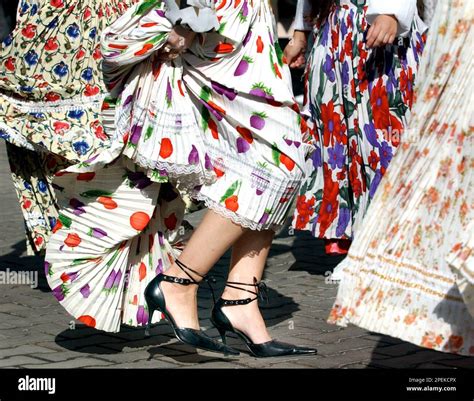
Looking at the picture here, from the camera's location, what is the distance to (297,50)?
6.23m

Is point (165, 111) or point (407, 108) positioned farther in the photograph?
point (407, 108)

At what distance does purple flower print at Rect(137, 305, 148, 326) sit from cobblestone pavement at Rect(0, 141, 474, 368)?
0.10 m

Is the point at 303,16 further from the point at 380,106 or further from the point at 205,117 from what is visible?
the point at 205,117

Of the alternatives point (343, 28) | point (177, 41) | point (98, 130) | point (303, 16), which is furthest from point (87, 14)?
point (177, 41)

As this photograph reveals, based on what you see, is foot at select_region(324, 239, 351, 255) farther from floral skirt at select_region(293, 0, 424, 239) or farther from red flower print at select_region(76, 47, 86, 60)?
red flower print at select_region(76, 47, 86, 60)

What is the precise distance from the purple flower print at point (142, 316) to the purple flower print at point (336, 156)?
1.74 m

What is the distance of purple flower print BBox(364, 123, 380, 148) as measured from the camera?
5.97m

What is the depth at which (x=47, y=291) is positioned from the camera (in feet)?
19.0

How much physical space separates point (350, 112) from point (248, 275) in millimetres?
1637

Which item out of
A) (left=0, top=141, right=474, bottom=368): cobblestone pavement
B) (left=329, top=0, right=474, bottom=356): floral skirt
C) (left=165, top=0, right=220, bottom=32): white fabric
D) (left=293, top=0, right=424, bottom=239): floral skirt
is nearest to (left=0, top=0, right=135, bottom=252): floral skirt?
(left=0, top=141, right=474, bottom=368): cobblestone pavement

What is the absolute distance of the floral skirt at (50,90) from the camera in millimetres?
5648

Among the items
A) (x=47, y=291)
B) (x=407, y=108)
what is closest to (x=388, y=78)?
(x=407, y=108)

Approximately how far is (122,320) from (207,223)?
552 millimetres
